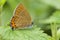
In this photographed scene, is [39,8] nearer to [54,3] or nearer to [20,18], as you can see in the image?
[54,3]

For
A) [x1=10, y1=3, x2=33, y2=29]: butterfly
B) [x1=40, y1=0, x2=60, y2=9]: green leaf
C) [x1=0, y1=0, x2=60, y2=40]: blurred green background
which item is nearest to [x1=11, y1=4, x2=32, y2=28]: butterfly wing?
[x1=10, y1=3, x2=33, y2=29]: butterfly

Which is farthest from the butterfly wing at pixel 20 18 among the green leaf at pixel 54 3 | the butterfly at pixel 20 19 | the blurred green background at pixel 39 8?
the green leaf at pixel 54 3

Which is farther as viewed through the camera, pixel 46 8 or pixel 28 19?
pixel 46 8

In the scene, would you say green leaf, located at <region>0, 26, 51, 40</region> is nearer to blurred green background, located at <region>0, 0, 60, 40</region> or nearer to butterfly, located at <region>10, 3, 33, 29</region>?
butterfly, located at <region>10, 3, 33, 29</region>

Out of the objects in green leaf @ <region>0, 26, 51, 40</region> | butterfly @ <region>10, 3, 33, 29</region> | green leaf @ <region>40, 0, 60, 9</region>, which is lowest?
green leaf @ <region>0, 26, 51, 40</region>

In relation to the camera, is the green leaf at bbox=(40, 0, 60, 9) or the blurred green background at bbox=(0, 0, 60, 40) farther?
the green leaf at bbox=(40, 0, 60, 9)

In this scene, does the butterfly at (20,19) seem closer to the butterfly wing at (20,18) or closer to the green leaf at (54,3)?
the butterfly wing at (20,18)

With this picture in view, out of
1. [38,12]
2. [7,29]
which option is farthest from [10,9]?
[7,29]

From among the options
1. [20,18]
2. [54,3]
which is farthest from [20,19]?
[54,3]

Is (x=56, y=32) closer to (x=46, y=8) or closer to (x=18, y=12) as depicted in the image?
(x=18, y=12)
